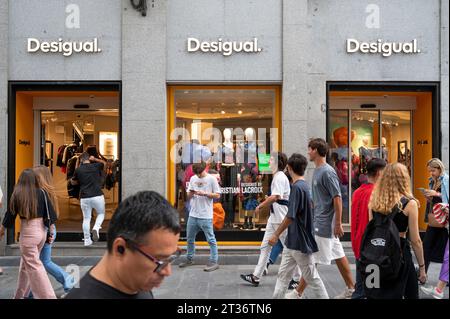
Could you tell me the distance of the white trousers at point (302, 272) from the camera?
19.4 ft

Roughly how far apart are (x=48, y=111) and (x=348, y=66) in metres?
6.62

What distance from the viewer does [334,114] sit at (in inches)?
457

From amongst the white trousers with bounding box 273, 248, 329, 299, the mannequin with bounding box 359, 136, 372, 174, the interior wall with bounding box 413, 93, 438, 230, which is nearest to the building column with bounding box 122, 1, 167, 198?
the white trousers with bounding box 273, 248, 329, 299

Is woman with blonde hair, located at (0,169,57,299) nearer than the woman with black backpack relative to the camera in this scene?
No

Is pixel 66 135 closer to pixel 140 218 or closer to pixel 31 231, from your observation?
pixel 31 231

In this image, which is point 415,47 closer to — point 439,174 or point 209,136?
point 439,174

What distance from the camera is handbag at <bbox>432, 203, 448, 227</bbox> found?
6715 mm

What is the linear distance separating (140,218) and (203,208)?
6252 mm

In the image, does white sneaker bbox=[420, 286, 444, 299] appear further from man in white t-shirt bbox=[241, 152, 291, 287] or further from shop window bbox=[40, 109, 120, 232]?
shop window bbox=[40, 109, 120, 232]

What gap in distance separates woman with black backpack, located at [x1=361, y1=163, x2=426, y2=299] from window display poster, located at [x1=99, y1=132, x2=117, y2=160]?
810cm

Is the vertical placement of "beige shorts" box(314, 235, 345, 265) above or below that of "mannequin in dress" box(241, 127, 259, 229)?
below

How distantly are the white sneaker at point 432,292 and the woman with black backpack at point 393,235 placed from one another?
169 cm

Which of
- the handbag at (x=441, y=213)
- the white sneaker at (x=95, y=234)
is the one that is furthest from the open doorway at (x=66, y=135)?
the handbag at (x=441, y=213)

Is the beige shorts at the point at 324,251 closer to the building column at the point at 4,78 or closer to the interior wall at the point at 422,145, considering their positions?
the interior wall at the point at 422,145
